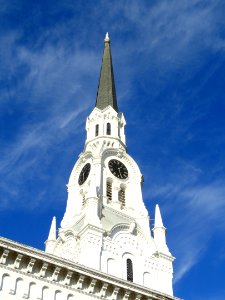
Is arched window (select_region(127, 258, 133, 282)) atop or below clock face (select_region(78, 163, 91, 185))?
below

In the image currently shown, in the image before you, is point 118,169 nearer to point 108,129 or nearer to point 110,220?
point 108,129

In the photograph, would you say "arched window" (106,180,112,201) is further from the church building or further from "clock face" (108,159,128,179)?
"clock face" (108,159,128,179)

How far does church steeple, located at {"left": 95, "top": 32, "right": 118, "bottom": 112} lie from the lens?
66369 mm

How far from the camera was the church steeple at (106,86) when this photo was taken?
66.4 meters

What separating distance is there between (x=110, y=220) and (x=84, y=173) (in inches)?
330

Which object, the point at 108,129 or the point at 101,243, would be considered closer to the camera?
the point at 101,243

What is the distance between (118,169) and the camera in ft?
184

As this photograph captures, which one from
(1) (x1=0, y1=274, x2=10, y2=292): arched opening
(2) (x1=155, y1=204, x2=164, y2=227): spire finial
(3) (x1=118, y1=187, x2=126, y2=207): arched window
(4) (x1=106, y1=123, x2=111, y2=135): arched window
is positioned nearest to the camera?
(1) (x1=0, y1=274, x2=10, y2=292): arched opening

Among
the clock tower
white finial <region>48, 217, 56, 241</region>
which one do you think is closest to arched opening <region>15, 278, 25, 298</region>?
the clock tower

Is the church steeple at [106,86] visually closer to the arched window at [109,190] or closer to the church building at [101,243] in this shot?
the church building at [101,243]

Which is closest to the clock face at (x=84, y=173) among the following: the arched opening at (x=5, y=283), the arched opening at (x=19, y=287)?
the arched opening at (x=19, y=287)

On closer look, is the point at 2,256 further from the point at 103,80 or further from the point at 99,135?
the point at 103,80

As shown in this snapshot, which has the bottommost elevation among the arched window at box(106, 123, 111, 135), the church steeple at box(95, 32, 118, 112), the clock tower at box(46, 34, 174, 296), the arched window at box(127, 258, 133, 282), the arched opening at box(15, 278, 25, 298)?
the arched opening at box(15, 278, 25, 298)

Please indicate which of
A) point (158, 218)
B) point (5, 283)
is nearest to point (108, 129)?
point (158, 218)
